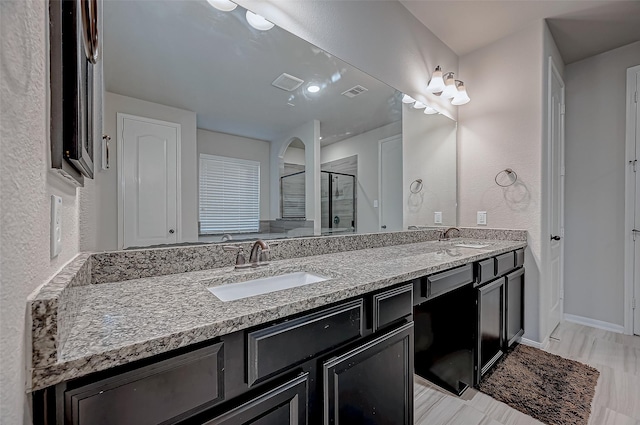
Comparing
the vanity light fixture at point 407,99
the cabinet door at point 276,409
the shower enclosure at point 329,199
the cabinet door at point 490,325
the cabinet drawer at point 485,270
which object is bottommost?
the cabinet door at point 490,325

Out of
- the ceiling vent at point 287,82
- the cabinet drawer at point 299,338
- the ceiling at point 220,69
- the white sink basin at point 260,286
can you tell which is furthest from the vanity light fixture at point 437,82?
the cabinet drawer at point 299,338

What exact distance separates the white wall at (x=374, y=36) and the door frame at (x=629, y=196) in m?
1.31

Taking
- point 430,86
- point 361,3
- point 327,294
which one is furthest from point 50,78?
point 430,86

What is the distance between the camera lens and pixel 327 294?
85cm

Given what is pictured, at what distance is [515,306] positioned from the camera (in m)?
2.18

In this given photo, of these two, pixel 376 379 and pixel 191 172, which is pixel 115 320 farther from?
pixel 376 379

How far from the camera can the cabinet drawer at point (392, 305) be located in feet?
3.34

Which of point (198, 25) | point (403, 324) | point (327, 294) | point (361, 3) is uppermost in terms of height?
point (361, 3)

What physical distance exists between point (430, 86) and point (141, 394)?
261 centimetres

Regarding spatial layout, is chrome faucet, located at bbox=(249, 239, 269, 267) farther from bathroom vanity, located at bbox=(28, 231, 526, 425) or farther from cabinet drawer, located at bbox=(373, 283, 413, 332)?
cabinet drawer, located at bbox=(373, 283, 413, 332)

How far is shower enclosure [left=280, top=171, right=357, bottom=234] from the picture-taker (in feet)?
5.05

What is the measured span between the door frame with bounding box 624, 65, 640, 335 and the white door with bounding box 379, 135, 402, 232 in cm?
205

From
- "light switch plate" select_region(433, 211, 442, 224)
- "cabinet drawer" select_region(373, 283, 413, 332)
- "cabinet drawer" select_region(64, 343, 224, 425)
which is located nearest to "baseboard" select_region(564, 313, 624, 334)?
"light switch plate" select_region(433, 211, 442, 224)

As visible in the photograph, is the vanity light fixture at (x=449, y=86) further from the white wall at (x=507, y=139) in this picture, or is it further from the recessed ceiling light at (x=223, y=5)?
the recessed ceiling light at (x=223, y=5)
